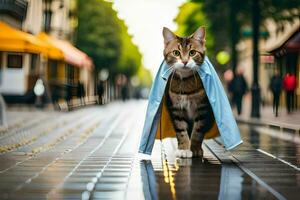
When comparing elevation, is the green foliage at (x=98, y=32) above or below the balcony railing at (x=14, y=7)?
above

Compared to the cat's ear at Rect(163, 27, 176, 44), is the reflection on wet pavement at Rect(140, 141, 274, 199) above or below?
below

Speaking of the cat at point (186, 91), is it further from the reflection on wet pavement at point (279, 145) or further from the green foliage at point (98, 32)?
the green foliage at point (98, 32)

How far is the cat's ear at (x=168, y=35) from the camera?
9.97 metres

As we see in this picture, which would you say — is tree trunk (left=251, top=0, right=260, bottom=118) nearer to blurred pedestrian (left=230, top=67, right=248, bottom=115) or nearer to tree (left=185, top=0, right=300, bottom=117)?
tree (left=185, top=0, right=300, bottom=117)

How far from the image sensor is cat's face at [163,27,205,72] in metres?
9.82

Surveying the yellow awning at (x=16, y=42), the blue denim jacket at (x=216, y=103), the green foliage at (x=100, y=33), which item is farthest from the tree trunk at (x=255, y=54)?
the green foliage at (x=100, y=33)

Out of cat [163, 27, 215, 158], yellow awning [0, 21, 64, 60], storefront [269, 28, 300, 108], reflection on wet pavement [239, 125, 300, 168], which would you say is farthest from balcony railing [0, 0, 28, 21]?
cat [163, 27, 215, 158]

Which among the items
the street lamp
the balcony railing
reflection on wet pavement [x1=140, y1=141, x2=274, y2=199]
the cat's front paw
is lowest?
reflection on wet pavement [x1=140, y1=141, x2=274, y2=199]

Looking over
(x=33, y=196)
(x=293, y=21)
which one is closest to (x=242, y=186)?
(x=33, y=196)

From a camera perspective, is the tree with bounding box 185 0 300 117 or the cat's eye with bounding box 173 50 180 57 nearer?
the cat's eye with bounding box 173 50 180 57

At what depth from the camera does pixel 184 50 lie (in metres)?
9.85

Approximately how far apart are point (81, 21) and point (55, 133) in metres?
52.2

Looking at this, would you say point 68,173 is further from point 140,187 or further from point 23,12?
point 23,12

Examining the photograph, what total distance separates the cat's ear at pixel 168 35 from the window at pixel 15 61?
28762mm
